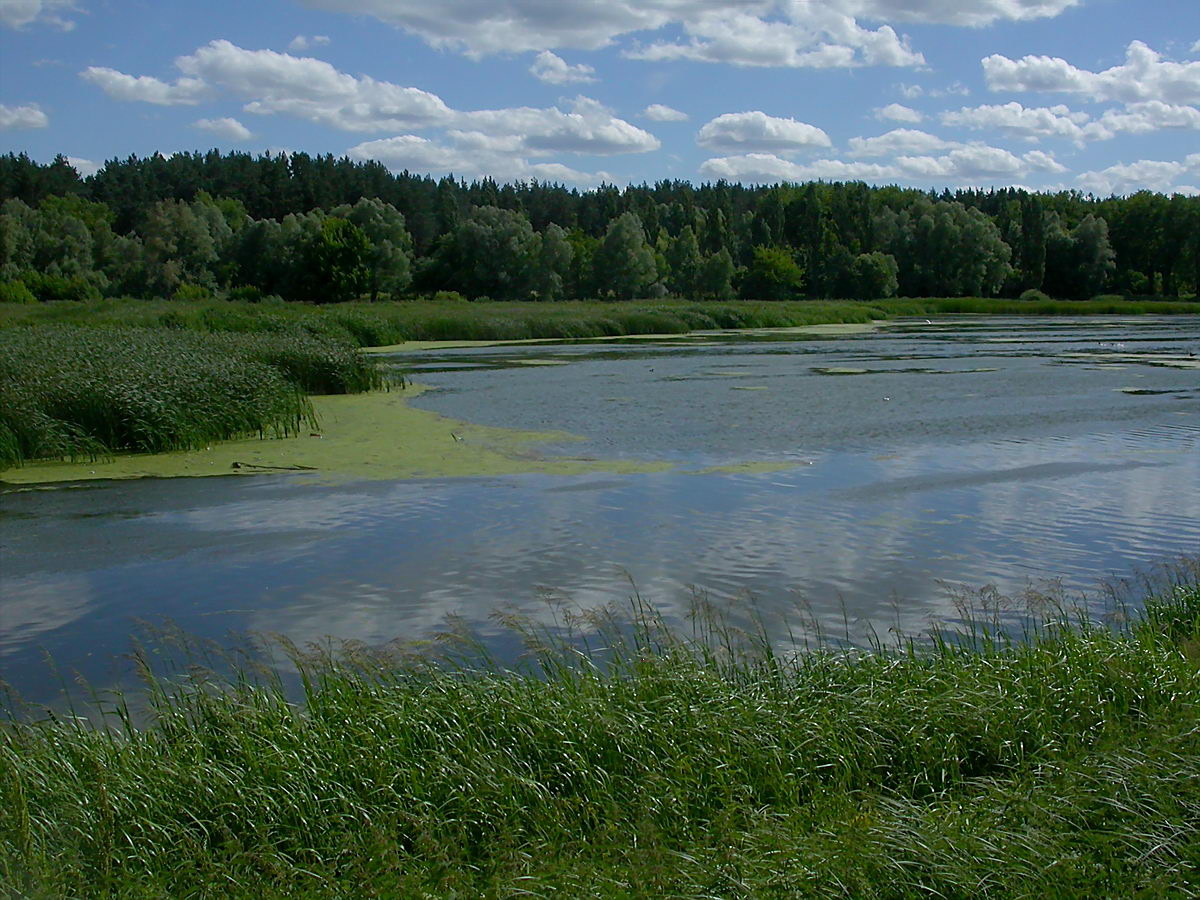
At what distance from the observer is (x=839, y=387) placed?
25438 millimetres

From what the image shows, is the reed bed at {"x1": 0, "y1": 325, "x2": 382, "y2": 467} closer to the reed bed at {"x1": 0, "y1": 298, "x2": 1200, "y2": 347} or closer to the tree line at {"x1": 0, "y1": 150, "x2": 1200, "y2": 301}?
the reed bed at {"x1": 0, "y1": 298, "x2": 1200, "y2": 347}

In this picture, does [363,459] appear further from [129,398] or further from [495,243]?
[495,243]

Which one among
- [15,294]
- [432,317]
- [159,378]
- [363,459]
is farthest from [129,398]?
[15,294]

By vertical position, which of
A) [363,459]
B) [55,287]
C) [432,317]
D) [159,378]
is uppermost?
[55,287]

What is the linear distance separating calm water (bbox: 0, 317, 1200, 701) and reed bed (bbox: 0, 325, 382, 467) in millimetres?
2036

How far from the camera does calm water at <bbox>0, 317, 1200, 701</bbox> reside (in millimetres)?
8445

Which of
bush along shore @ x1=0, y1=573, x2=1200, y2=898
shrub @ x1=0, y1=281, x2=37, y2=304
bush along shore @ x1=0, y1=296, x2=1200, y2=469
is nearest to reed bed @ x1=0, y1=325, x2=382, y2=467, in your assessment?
bush along shore @ x1=0, y1=296, x2=1200, y2=469

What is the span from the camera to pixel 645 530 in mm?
10977

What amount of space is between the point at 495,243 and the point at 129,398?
66475 mm

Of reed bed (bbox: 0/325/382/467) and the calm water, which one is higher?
reed bed (bbox: 0/325/382/467)

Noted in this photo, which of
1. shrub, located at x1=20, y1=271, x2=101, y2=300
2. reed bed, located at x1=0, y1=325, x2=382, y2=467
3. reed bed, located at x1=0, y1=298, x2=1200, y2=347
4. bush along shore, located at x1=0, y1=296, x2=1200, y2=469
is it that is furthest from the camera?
shrub, located at x1=20, y1=271, x2=101, y2=300

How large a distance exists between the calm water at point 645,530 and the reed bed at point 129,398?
2036mm

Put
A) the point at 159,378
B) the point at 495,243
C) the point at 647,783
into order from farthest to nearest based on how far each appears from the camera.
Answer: the point at 495,243, the point at 159,378, the point at 647,783

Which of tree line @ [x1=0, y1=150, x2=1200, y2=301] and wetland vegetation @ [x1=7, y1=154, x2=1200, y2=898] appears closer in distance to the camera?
wetland vegetation @ [x1=7, y1=154, x2=1200, y2=898]
